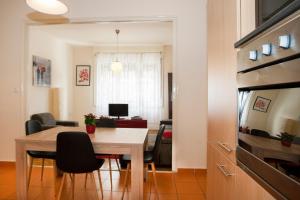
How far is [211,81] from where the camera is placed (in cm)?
178

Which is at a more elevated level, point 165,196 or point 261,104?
point 261,104

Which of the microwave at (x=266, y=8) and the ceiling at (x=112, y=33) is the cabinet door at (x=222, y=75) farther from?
the ceiling at (x=112, y=33)

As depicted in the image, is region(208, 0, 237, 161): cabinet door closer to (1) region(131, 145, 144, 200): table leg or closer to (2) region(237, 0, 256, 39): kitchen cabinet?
(2) region(237, 0, 256, 39): kitchen cabinet

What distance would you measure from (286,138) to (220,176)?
0.83 metres

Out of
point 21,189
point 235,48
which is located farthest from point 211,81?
point 21,189

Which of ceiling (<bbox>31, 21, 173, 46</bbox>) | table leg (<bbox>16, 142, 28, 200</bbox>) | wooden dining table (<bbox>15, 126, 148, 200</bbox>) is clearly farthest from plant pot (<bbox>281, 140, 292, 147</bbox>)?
ceiling (<bbox>31, 21, 173, 46</bbox>)

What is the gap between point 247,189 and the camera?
3.47 feet

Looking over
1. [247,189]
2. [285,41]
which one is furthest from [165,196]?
[285,41]

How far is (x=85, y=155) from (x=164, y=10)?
2.46 m

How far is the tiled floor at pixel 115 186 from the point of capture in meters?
2.83

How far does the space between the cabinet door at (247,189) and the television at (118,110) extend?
5.79 metres

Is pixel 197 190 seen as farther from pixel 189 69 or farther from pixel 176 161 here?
pixel 189 69

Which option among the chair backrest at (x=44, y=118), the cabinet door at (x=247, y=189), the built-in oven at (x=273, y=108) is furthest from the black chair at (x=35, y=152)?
the built-in oven at (x=273, y=108)

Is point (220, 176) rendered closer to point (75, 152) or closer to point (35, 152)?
point (75, 152)
